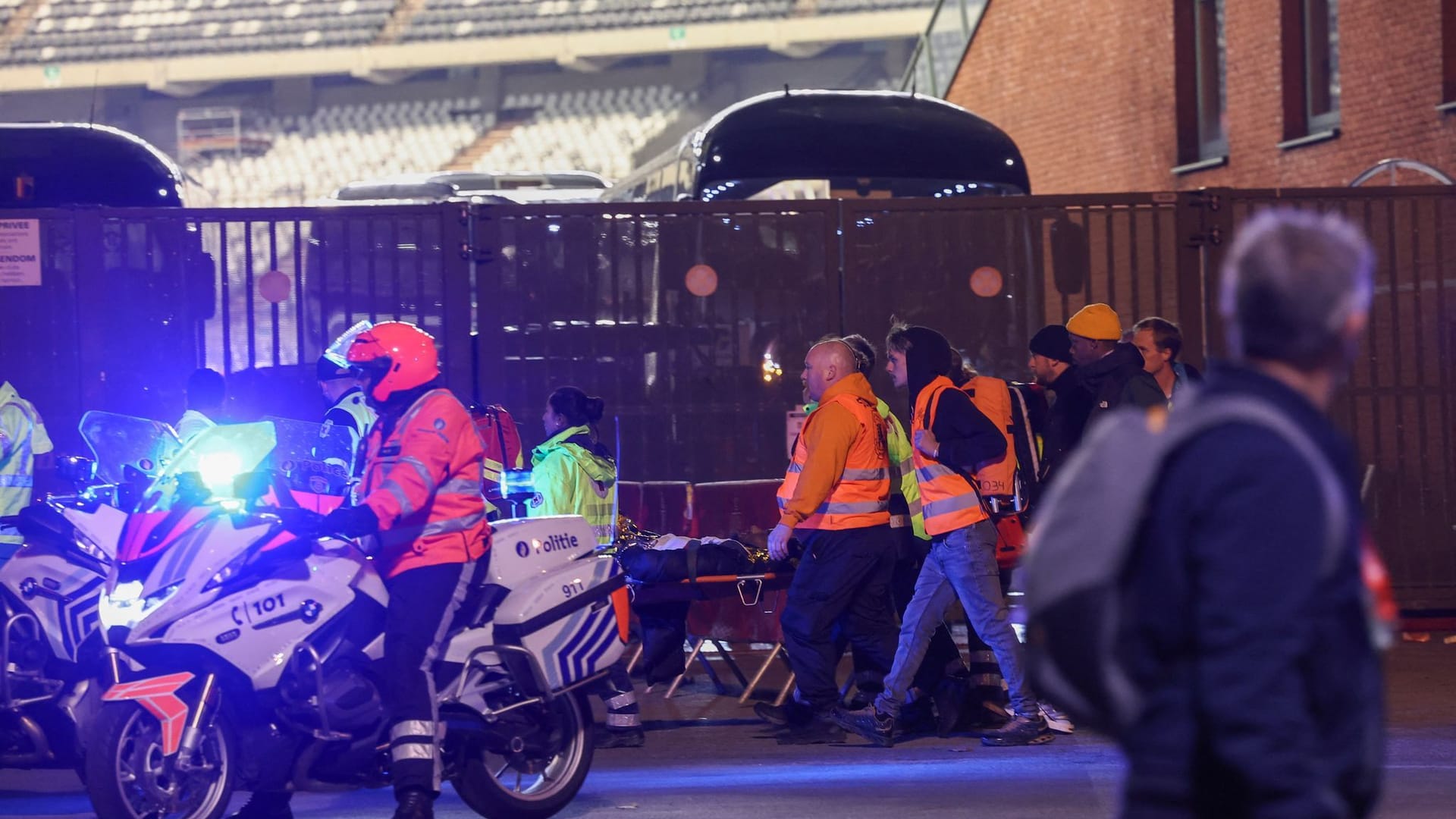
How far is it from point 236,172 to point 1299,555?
40653 mm

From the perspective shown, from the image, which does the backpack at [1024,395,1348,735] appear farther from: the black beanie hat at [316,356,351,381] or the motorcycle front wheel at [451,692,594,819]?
the black beanie hat at [316,356,351,381]

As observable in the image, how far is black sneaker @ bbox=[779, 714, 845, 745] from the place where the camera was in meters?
8.41

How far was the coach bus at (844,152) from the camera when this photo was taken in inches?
543

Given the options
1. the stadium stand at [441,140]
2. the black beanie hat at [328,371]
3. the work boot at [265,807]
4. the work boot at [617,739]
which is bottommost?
the work boot at [617,739]

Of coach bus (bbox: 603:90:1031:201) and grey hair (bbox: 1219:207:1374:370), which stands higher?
coach bus (bbox: 603:90:1031:201)

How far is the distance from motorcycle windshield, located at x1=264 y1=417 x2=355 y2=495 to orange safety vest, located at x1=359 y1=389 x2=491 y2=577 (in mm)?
1217

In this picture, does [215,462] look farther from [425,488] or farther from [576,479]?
[576,479]

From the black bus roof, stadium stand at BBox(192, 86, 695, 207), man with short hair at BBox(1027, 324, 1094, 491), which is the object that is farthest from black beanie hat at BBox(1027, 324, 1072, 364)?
stadium stand at BBox(192, 86, 695, 207)

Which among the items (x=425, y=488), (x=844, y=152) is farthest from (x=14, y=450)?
(x=844, y=152)

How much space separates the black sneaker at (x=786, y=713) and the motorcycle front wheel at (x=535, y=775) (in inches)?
76.5

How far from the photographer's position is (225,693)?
611cm

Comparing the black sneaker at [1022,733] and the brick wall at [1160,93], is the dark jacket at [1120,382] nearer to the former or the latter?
the black sneaker at [1022,733]

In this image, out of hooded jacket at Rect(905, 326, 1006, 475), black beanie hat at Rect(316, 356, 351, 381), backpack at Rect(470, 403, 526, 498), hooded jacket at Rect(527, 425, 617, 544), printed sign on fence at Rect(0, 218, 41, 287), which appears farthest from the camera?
printed sign on fence at Rect(0, 218, 41, 287)

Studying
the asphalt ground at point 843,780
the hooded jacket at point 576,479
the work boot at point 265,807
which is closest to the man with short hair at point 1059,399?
the asphalt ground at point 843,780
